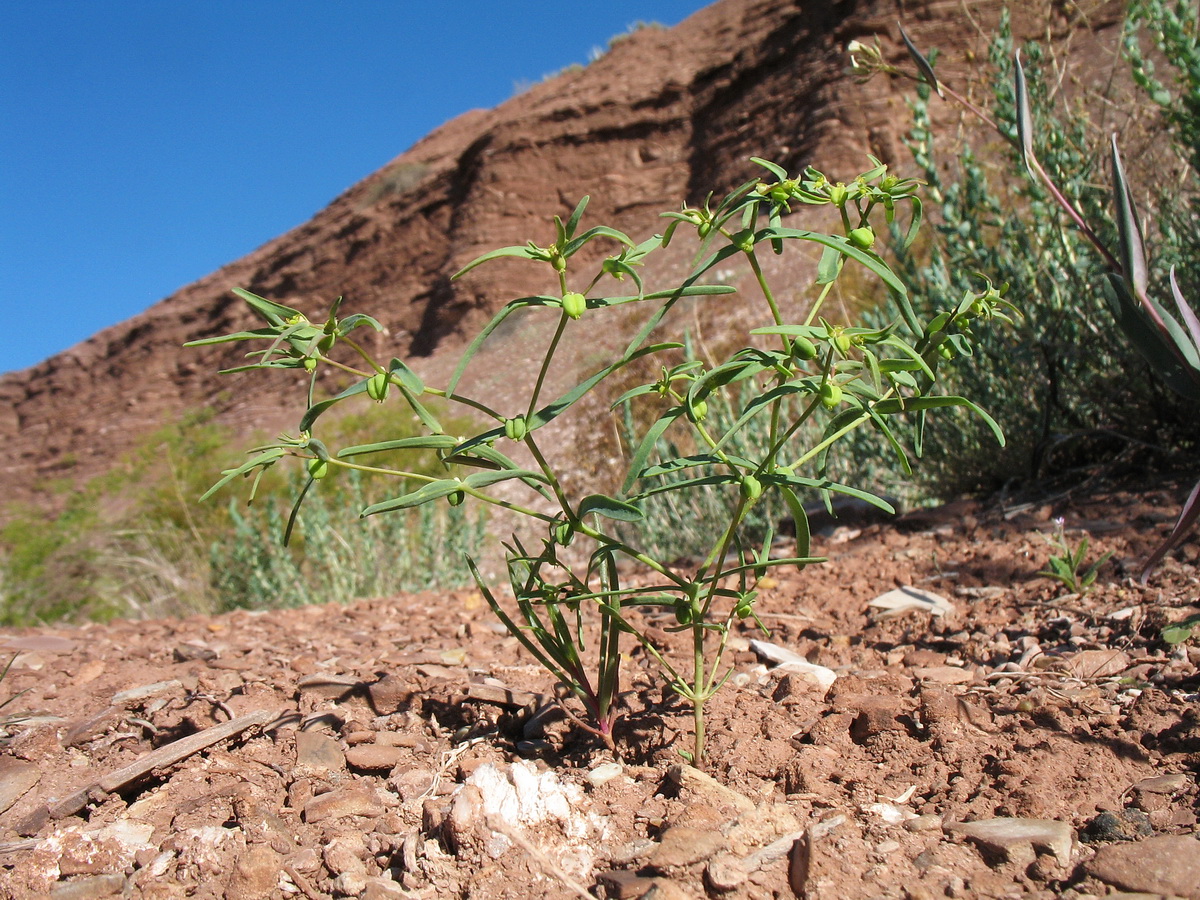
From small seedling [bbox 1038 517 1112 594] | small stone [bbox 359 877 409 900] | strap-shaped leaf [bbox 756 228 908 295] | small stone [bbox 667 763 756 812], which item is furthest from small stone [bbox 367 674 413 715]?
small seedling [bbox 1038 517 1112 594]

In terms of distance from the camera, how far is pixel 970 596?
2.18 m

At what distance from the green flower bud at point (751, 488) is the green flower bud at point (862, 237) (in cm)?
34

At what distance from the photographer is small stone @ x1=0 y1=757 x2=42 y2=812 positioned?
5.01 feet

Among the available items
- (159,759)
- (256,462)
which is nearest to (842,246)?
(256,462)

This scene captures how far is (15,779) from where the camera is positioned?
Answer: 5.16 ft

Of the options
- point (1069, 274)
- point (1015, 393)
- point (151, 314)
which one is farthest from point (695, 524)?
point (151, 314)

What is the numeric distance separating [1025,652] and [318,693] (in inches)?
56.8

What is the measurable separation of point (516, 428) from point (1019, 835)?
2.76 ft

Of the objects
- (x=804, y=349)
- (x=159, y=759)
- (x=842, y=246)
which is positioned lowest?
(x=159, y=759)

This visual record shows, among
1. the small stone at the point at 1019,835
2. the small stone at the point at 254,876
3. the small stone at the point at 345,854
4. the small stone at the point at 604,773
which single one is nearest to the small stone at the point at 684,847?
the small stone at the point at 604,773

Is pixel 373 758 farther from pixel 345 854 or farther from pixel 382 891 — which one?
pixel 382 891

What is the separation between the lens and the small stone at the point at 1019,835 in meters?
1.11

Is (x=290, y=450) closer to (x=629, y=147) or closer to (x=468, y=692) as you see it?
(x=468, y=692)

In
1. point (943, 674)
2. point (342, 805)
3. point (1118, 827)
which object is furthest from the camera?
point (943, 674)
